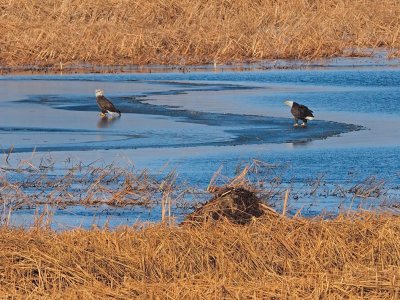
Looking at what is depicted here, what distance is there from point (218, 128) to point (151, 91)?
5588 mm

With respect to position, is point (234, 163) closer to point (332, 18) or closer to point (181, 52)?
point (181, 52)

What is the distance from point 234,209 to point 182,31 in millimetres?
20035

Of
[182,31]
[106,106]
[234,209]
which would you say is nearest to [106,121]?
[106,106]

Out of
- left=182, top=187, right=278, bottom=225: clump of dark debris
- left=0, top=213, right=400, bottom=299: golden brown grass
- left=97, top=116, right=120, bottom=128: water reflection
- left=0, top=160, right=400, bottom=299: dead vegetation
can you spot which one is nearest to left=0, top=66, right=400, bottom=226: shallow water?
left=97, top=116, right=120, bottom=128: water reflection

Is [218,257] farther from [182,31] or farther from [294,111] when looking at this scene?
[182,31]

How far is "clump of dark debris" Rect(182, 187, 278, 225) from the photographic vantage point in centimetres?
874

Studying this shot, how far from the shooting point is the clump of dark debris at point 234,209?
8.74 meters

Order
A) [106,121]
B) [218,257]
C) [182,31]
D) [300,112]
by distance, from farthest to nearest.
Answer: [182,31] → [106,121] → [300,112] → [218,257]

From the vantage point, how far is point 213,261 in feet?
26.0

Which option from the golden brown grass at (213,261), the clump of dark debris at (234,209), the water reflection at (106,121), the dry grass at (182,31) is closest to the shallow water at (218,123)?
the water reflection at (106,121)

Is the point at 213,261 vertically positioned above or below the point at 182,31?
below

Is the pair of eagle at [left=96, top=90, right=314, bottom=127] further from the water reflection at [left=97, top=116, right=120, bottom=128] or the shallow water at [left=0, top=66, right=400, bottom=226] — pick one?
the shallow water at [left=0, top=66, right=400, bottom=226]

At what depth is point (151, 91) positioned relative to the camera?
21688 mm

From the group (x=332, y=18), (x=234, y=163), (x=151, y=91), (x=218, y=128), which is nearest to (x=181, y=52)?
(x=332, y=18)
